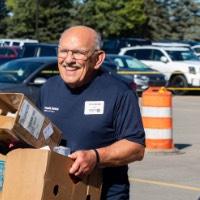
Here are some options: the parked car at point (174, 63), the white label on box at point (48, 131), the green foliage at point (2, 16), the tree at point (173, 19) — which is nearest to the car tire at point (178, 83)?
the parked car at point (174, 63)

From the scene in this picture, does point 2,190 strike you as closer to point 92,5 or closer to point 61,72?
point 61,72

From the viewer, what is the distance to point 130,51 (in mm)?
32562

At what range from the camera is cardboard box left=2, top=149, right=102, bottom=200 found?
3490 mm

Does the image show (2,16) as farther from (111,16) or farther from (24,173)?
(24,173)

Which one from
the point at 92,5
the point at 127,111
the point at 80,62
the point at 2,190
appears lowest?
the point at 2,190

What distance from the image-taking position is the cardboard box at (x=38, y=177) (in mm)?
3490

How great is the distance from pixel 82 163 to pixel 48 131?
0.76 ft

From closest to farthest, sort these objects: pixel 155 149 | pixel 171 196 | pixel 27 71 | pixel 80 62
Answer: pixel 80 62 < pixel 171 196 < pixel 155 149 < pixel 27 71

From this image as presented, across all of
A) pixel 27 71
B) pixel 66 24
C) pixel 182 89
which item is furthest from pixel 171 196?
pixel 66 24

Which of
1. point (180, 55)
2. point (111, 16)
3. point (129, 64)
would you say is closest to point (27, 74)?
point (129, 64)

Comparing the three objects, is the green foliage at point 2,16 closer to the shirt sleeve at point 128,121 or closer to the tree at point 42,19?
the tree at point 42,19

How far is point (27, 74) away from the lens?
17.4m

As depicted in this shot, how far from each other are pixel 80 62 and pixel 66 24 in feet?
Answer: 218

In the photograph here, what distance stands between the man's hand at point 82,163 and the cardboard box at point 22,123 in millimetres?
163
